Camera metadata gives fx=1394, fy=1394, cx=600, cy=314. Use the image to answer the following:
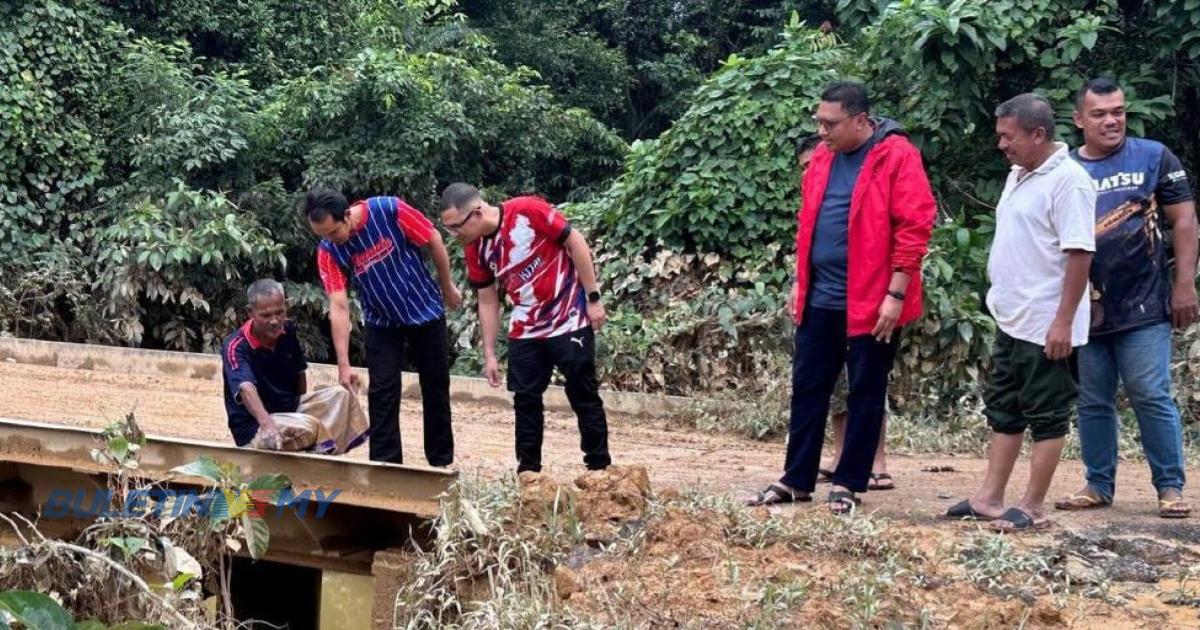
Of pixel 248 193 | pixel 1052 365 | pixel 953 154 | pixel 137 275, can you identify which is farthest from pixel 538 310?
pixel 248 193

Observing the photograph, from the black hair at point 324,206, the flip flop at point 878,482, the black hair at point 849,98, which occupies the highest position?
the black hair at point 849,98

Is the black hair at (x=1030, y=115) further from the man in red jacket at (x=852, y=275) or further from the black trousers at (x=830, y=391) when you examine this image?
the black trousers at (x=830, y=391)

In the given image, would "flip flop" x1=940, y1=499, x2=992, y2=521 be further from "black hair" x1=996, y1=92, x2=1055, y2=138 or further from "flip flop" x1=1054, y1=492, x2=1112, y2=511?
"black hair" x1=996, y1=92, x2=1055, y2=138

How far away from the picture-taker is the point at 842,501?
5.42 m

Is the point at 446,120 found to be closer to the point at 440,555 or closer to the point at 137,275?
the point at 137,275

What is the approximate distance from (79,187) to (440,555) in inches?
453

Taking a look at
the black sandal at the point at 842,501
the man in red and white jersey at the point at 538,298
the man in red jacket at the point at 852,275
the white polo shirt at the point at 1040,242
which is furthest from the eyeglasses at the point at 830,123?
the black sandal at the point at 842,501

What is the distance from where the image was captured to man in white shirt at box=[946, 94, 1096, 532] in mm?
5047

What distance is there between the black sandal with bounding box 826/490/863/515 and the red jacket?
64cm

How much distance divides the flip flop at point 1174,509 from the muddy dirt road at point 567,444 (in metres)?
0.06

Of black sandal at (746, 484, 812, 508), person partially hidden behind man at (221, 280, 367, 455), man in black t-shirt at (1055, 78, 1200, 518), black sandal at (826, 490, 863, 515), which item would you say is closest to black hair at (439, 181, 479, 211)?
person partially hidden behind man at (221, 280, 367, 455)

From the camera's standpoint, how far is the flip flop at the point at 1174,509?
5469mm

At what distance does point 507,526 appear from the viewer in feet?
16.6

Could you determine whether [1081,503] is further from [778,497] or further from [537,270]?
[537,270]
